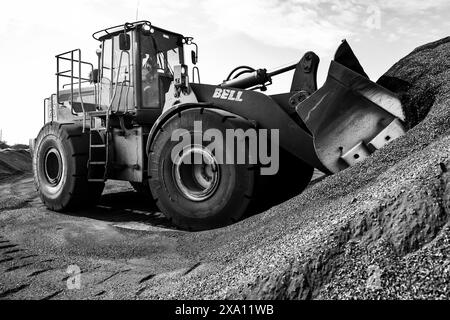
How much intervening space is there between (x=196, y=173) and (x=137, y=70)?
6.71 ft

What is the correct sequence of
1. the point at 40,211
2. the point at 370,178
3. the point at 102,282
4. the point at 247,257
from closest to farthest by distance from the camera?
1. the point at 247,257
2. the point at 102,282
3. the point at 370,178
4. the point at 40,211

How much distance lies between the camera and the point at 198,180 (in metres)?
4.73

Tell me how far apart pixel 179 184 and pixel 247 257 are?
2173mm

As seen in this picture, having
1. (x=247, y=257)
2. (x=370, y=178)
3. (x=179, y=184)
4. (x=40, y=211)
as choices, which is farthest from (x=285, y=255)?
(x=40, y=211)

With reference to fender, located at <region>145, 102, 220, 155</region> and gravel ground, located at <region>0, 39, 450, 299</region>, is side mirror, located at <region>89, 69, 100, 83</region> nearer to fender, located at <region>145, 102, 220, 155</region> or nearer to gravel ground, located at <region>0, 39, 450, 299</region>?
fender, located at <region>145, 102, 220, 155</region>

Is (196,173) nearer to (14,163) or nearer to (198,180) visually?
(198,180)

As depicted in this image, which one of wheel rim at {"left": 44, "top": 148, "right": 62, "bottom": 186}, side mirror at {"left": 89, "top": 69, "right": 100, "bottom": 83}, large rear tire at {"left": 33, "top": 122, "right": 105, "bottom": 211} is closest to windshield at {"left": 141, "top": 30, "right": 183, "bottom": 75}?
side mirror at {"left": 89, "top": 69, "right": 100, "bottom": 83}

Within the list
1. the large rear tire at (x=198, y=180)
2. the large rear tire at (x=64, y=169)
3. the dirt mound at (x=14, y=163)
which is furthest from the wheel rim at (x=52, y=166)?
the dirt mound at (x=14, y=163)

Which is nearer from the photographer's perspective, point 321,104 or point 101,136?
point 321,104

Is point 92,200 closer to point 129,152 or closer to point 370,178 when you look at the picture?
point 129,152

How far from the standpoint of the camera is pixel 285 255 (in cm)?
231

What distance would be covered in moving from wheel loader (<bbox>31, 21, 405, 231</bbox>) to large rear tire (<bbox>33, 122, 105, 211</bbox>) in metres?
0.02

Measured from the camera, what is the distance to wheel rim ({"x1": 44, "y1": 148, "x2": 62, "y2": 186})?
21.0 feet

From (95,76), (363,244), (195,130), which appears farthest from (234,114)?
(95,76)
